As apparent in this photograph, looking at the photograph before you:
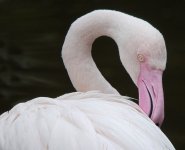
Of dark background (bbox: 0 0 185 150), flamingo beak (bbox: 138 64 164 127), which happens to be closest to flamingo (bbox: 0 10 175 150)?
flamingo beak (bbox: 138 64 164 127)

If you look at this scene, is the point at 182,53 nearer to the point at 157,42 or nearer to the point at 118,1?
the point at 118,1

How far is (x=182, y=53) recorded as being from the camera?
9.38 meters

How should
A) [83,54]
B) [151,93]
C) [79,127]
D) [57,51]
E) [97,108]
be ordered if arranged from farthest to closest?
[57,51] < [83,54] < [151,93] < [97,108] < [79,127]

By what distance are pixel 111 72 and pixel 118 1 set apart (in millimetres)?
3892

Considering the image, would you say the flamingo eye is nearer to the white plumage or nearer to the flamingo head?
the flamingo head

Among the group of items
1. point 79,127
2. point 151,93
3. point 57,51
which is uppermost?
point 79,127

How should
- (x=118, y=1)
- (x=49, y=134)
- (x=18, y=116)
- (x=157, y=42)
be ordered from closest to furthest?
(x=49, y=134) → (x=18, y=116) → (x=157, y=42) → (x=118, y=1)

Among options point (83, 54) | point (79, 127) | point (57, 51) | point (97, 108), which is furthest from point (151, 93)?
point (57, 51)

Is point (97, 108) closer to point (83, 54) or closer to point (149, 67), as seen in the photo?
point (149, 67)

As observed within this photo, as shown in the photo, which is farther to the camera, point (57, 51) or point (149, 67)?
point (57, 51)

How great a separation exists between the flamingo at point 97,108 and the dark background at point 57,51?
224cm

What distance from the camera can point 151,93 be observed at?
4598mm

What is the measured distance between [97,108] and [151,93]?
0.78m

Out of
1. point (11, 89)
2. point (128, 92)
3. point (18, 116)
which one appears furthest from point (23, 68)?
point (18, 116)
